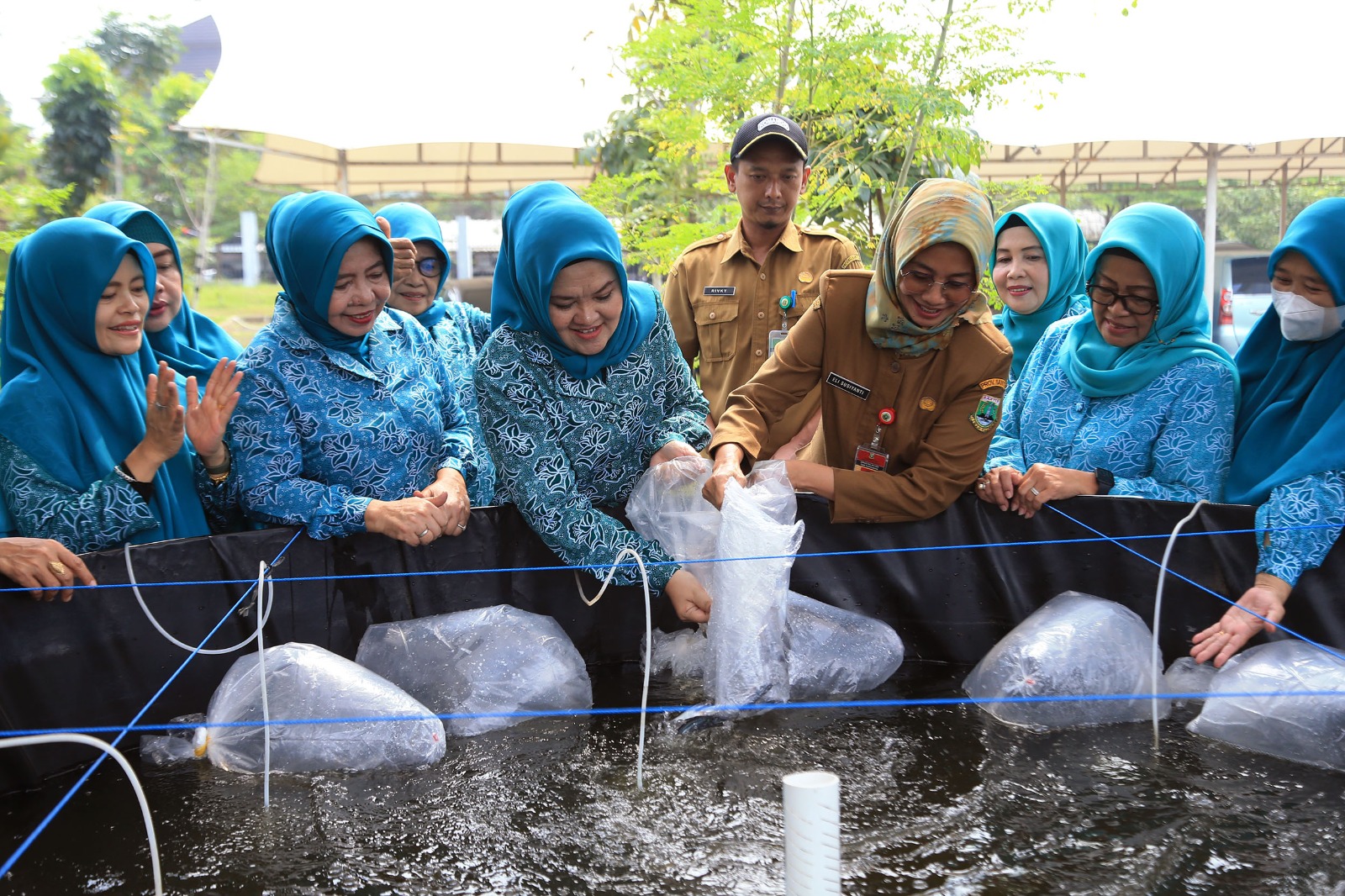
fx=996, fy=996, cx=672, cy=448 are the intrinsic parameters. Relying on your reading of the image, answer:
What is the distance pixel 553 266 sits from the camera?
2693 mm

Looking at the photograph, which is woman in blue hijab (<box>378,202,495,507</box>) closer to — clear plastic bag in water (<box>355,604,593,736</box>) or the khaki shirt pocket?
the khaki shirt pocket

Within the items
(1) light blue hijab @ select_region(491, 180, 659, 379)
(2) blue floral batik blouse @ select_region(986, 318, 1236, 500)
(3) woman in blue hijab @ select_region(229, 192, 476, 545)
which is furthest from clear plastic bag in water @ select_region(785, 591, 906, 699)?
(3) woman in blue hijab @ select_region(229, 192, 476, 545)

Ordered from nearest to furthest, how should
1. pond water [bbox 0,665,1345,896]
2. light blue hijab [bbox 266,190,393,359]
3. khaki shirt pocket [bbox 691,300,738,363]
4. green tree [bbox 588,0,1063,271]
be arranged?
pond water [bbox 0,665,1345,896] → light blue hijab [bbox 266,190,393,359] → khaki shirt pocket [bbox 691,300,738,363] → green tree [bbox 588,0,1063,271]

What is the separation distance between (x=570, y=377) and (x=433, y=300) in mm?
1468

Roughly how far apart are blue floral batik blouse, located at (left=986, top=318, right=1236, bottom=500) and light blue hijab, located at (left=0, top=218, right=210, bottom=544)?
2.64 metres

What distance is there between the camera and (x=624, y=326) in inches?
115

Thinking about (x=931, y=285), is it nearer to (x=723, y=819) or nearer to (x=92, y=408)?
(x=723, y=819)

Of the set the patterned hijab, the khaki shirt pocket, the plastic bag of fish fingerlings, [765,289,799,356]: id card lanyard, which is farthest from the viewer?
the khaki shirt pocket

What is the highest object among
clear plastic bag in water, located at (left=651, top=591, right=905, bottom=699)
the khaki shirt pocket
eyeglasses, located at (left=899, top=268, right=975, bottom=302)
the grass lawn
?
the grass lawn

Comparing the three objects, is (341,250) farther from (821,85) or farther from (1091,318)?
(821,85)

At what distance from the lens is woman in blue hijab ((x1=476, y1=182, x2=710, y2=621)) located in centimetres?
274

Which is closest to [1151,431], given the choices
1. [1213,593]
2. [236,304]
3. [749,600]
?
[1213,593]

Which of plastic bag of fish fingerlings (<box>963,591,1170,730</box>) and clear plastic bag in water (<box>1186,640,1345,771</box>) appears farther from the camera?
plastic bag of fish fingerlings (<box>963,591,1170,730</box>)

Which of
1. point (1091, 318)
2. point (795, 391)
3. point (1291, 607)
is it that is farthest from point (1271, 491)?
point (795, 391)
